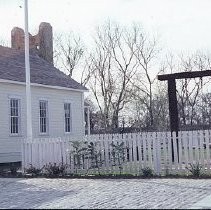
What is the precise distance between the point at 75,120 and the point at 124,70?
2890 centimetres

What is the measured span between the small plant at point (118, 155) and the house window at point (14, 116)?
305 inches

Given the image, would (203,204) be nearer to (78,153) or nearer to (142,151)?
(142,151)

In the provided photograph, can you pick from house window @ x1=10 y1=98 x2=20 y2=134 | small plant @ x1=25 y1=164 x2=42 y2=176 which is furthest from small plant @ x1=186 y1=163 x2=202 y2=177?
house window @ x1=10 y1=98 x2=20 y2=134

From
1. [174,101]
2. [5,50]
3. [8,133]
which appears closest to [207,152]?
[174,101]

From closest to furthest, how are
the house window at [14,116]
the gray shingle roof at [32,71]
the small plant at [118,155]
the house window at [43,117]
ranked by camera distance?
the small plant at [118,155] < the house window at [14,116] < the gray shingle roof at [32,71] < the house window at [43,117]

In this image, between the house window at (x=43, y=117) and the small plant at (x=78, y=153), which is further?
the house window at (x=43, y=117)

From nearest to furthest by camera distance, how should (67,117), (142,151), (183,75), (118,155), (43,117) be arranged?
(142,151) < (118,155) < (183,75) < (43,117) < (67,117)

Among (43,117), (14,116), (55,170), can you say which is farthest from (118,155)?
(43,117)

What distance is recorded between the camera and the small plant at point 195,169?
15.6 metres

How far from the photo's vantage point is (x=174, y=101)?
63.5ft

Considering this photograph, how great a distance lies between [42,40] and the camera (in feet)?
128

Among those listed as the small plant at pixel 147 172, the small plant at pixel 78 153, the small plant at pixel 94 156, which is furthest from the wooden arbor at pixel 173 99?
the small plant at pixel 78 153

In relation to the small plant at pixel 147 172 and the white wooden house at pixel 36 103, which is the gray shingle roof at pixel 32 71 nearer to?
the white wooden house at pixel 36 103

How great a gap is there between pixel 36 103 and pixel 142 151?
9745 millimetres
